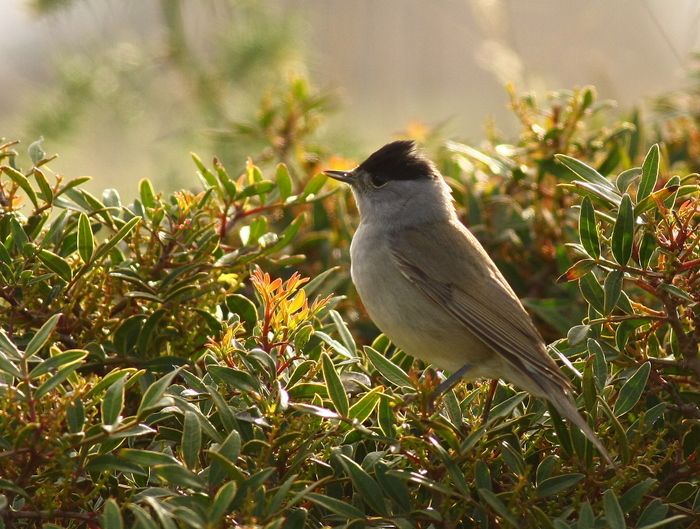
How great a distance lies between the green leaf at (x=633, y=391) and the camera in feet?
7.63

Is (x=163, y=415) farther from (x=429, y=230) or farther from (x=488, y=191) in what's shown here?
(x=488, y=191)

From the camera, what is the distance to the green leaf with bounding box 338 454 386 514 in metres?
2.07

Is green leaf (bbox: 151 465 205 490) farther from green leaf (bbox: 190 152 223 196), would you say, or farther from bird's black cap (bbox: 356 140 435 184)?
bird's black cap (bbox: 356 140 435 184)

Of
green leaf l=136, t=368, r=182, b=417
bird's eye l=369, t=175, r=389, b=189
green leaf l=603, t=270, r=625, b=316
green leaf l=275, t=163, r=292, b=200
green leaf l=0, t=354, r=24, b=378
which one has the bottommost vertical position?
green leaf l=603, t=270, r=625, b=316

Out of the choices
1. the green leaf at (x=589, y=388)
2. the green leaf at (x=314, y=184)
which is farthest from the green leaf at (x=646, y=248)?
the green leaf at (x=314, y=184)

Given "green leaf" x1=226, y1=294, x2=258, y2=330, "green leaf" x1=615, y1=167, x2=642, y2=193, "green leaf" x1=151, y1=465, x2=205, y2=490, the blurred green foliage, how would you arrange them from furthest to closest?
the blurred green foliage → "green leaf" x1=226, y1=294, x2=258, y2=330 → "green leaf" x1=615, y1=167, x2=642, y2=193 → "green leaf" x1=151, y1=465, x2=205, y2=490

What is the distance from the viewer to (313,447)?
7.07 ft

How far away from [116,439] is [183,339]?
61 centimetres

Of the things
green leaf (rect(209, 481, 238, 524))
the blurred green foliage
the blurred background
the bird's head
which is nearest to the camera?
green leaf (rect(209, 481, 238, 524))

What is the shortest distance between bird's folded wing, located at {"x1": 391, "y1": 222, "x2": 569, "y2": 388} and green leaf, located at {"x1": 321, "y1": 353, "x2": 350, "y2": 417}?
749mm

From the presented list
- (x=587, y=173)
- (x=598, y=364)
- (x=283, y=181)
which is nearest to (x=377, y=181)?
(x=283, y=181)

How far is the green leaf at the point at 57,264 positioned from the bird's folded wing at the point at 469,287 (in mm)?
1321

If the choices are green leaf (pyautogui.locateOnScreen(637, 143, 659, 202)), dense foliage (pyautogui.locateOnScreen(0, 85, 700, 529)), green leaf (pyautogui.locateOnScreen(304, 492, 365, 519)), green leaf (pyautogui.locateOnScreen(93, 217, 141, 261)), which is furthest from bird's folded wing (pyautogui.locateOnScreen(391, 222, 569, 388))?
green leaf (pyautogui.locateOnScreen(93, 217, 141, 261))

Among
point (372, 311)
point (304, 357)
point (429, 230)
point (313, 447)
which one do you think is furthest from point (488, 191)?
point (313, 447)
